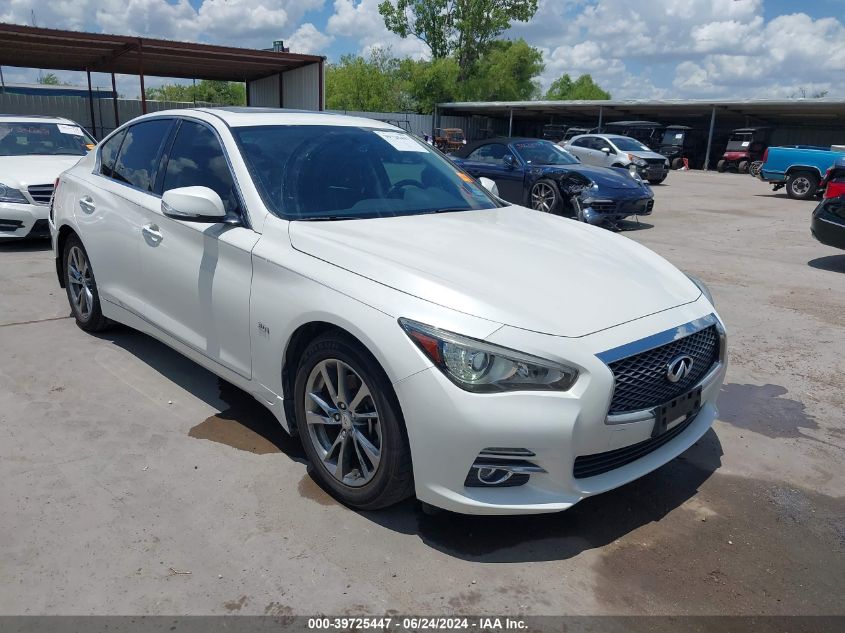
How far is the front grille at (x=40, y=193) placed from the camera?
800 centimetres

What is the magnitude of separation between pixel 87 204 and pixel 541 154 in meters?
8.95

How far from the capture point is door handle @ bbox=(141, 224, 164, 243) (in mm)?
3891

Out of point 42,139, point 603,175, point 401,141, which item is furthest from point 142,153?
point 603,175

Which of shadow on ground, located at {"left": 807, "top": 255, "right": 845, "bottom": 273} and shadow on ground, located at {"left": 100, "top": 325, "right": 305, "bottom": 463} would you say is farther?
shadow on ground, located at {"left": 807, "top": 255, "right": 845, "bottom": 273}

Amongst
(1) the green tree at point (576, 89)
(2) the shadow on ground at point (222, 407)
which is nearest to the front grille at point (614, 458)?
(2) the shadow on ground at point (222, 407)

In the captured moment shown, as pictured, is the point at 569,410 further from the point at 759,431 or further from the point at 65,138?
the point at 65,138

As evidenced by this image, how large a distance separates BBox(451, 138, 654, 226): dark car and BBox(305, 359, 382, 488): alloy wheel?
28.1 ft

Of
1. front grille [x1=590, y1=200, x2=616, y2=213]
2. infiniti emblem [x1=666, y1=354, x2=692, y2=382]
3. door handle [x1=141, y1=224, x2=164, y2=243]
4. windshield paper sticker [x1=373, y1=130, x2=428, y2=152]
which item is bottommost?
front grille [x1=590, y1=200, x2=616, y2=213]

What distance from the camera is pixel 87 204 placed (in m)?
4.68

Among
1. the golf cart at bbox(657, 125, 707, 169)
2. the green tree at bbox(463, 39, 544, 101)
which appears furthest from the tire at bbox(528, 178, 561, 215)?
the green tree at bbox(463, 39, 544, 101)

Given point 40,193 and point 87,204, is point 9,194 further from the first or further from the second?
point 87,204

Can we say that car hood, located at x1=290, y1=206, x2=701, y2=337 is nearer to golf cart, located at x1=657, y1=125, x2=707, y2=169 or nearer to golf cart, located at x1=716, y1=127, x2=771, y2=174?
golf cart, located at x1=716, y1=127, x2=771, y2=174

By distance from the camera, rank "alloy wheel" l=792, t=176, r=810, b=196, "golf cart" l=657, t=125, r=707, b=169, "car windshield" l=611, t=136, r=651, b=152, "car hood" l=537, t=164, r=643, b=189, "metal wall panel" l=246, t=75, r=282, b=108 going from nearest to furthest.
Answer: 1. "car hood" l=537, t=164, r=643, b=189
2. "alloy wheel" l=792, t=176, r=810, b=196
3. "metal wall panel" l=246, t=75, r=282, b=108
4. "car windshield" l=611, t=136, r=651, b=152
5. "golf cart" l=657, t=125, r=707, b=169

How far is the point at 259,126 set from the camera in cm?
379
